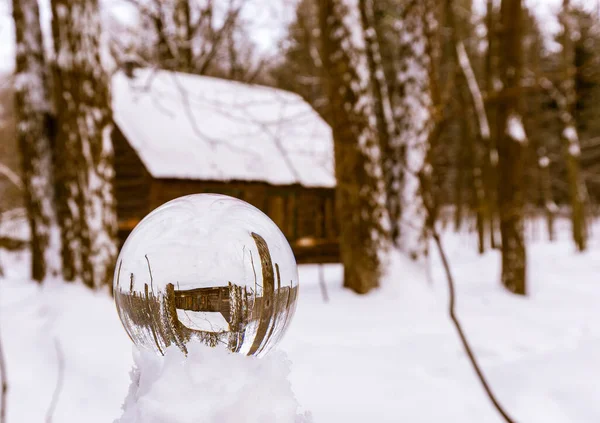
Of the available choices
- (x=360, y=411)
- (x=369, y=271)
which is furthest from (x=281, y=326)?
(x=369, y=271)

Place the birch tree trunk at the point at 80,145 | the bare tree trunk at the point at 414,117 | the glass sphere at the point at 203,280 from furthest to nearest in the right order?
the bare tree trunk at the point at 414,117
the birch tree trunk at the point at 80,145
the glass sphere at the point at 203,280

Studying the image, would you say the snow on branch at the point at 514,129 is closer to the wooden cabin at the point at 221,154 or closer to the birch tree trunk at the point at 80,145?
the wooden cabin at the point at 221,154

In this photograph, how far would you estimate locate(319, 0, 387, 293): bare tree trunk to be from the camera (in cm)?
555

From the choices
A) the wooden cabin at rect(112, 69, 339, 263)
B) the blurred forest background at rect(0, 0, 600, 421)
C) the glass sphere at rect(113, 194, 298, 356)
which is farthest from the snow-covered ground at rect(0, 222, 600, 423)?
the wooden cabin at rect(112, 69, 339, 263)

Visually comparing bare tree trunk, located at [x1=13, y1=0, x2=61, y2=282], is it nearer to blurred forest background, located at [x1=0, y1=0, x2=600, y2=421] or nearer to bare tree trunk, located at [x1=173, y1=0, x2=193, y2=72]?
blurred forest background, located at [x1=0, y1=0, x2=600, y2=421]

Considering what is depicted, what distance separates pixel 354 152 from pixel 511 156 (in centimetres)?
295

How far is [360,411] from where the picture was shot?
2.58 metres

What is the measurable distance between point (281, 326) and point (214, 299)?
0.61 feet

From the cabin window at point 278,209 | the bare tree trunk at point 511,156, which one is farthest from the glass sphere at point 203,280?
the cabin window at point 278,209

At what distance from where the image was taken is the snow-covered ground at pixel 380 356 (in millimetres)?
2738

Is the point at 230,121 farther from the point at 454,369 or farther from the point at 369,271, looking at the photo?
the point at 454,369

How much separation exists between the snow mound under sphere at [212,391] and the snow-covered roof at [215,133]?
8.64 m

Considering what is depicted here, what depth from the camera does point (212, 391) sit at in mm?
836

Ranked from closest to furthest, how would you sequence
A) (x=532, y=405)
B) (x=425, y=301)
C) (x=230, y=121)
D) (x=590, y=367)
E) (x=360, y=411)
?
(x=360, y=411)
(x=532, y=405)
(x=590, y=367)
(x=425, y=301)
(x=230, y=121)
